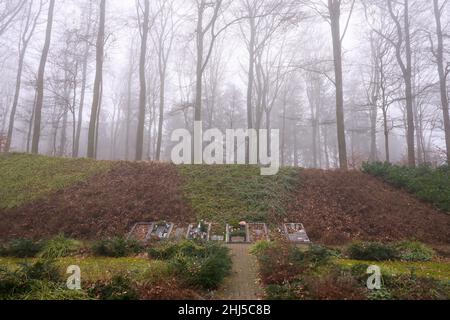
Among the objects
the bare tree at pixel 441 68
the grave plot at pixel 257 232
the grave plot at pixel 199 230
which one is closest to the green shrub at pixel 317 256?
the grave plot at pixel 257 232

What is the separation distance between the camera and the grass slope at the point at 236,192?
1171 cm

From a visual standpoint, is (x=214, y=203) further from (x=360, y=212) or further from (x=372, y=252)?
(x=372, y=252)

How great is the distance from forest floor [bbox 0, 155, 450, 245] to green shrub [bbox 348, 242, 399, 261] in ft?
5.15

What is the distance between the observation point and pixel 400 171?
14.7 m

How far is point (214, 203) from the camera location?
40.3 ft

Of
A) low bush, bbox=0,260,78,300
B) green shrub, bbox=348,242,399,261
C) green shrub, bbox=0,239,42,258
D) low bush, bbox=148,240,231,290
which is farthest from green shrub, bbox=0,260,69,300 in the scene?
green shrub, bbox=348,242,399,261

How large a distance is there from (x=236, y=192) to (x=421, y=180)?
7.83 m

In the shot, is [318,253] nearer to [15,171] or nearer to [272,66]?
[15,171]

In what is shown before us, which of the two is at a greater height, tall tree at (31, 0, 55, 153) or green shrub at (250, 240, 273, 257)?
tall tree at (31, 0, 55, 153)

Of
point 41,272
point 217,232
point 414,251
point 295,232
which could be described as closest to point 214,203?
point 217,232

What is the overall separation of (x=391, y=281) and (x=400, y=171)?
10.3 meters

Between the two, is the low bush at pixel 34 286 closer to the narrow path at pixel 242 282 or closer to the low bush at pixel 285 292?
the narrow path at pixel 242 282

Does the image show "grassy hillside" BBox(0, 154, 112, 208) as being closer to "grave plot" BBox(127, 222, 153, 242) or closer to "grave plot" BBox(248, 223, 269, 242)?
"grave plot" BBox(127, 222, 153, 242)

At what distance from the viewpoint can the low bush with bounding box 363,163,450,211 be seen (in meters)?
12.5
